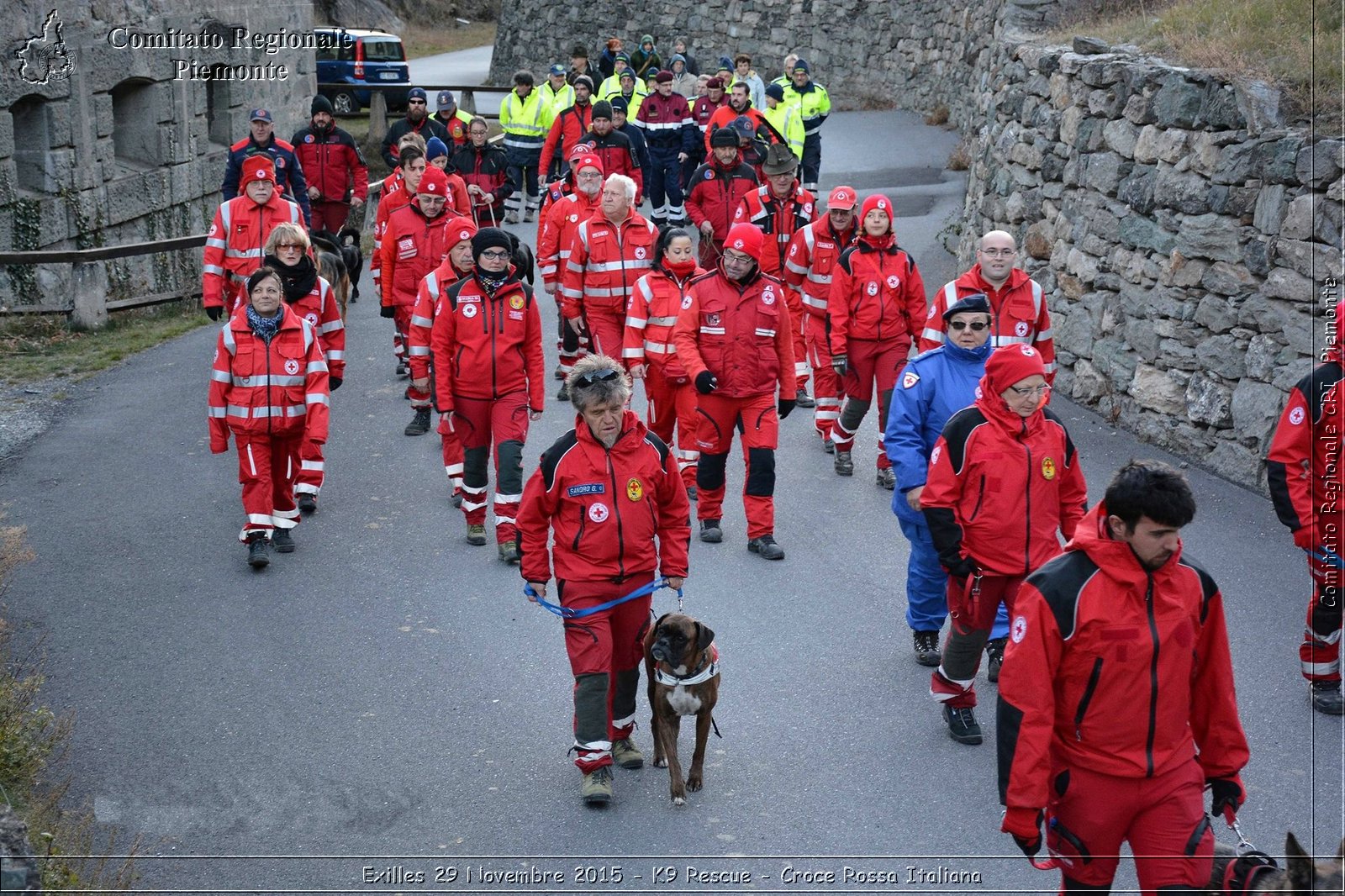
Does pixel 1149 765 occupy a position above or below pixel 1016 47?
below

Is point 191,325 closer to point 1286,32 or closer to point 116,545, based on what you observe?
point 116,545

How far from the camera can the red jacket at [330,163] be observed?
15.4 m

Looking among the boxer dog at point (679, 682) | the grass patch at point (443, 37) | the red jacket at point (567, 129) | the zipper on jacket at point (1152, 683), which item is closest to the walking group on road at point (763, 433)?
the zipper on jacket at point (1152, 683)

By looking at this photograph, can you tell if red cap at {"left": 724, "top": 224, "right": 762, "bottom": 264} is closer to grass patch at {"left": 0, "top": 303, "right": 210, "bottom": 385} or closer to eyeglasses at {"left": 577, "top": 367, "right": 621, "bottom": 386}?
eyeglasses at {"left": 577, "top": 367, "right": 621, "bottom": 386}

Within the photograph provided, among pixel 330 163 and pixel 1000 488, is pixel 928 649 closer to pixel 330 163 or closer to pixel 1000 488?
pixel 1000 488

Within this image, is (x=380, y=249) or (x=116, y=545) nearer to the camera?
(x=116, y=545)

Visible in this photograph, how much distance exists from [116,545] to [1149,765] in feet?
22.9

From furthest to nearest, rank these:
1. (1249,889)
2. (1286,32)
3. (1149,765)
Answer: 1. (1286,32)
2. (1149,765)
3. (1249,889)

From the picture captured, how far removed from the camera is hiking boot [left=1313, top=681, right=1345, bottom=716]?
6.78 meters

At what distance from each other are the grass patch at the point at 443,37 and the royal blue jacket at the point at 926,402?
137ft

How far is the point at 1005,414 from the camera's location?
5949mm

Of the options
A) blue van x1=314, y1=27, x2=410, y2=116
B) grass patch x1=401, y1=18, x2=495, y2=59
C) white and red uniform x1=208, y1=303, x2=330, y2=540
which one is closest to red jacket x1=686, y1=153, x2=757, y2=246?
white and red uniform x1=208, y1=303, x2=330, y2=540

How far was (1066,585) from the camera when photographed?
4.35 meters

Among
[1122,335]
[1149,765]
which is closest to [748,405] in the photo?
[1122,335]
